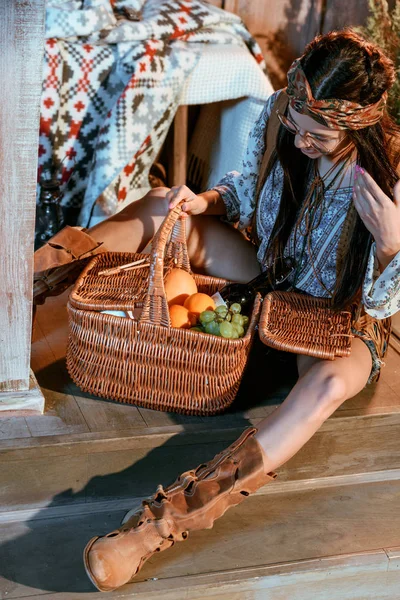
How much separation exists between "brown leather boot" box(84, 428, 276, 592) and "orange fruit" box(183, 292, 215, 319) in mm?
332

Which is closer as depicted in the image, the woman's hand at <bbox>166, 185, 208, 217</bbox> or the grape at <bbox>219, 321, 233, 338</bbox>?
the grape at <bbox>219, 321, 233, 338</bbox>

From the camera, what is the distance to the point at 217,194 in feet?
7.50

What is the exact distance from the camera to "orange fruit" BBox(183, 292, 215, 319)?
1.99m

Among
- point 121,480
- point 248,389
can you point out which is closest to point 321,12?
point 248,389

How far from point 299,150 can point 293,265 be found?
1.00 ft

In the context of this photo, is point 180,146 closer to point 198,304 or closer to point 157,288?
point 198,304

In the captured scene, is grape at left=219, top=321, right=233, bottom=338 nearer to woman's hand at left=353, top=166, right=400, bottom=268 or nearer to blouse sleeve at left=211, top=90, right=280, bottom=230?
woman's hand at left=353, top=166, right=400, bottom=268

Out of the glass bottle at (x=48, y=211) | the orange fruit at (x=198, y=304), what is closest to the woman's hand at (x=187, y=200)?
the orange fruit at (x=198, y=304)

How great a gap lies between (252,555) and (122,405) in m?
0.47

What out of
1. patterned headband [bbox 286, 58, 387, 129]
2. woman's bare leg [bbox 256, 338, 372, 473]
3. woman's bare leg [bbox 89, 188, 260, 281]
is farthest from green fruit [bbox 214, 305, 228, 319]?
patterned headband [bbox 286, 58, 387, 129]

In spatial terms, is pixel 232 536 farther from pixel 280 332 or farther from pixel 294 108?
pixel 294 108

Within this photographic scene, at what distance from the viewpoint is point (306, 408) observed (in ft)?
6.08

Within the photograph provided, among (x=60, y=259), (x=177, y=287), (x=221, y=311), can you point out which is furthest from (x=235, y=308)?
(x=60, y=259)

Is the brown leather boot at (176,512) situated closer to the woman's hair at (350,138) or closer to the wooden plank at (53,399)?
the wooden plank at (53,399)
